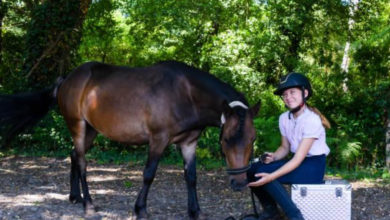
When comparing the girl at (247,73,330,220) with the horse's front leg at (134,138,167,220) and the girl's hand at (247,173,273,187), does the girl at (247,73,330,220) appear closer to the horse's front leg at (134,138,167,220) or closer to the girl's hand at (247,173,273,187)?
the girl's hand at (247,173,273,187)

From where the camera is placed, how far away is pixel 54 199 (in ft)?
18.0

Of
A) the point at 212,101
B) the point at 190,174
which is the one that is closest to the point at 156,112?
the point at 212,101

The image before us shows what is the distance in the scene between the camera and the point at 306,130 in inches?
149

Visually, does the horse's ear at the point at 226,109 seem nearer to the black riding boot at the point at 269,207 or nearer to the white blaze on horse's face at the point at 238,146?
the white blaze on horse's face at the point at 238,146

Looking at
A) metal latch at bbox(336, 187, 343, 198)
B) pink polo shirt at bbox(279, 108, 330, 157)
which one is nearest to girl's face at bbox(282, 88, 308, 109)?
pink polo shirt at bbox(279, 108, 330, 157)

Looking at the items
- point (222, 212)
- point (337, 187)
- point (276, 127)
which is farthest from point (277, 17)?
point (337, 187)

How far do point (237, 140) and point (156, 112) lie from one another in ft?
3.32

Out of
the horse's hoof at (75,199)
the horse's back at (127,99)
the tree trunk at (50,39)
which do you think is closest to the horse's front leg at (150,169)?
the horse's back at (127,99)

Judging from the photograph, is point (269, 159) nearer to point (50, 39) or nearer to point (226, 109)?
point (226, 109)

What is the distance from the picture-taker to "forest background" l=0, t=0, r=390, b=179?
8945 millimetres

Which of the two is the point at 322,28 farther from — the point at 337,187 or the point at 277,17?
the point at 337,187

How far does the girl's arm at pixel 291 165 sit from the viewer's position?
3734 millimetres

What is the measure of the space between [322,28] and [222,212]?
312 inches

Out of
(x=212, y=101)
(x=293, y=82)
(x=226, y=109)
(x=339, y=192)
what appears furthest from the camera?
(x=212, y=101)
